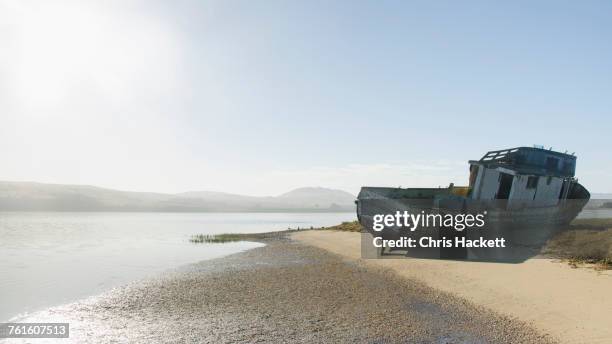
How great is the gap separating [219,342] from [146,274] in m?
14.1

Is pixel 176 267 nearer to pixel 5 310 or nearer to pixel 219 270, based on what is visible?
pixel 219 270

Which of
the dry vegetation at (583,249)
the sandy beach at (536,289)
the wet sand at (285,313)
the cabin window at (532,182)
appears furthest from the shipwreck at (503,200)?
the wet sand at (285,313)

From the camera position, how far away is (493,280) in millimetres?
18156

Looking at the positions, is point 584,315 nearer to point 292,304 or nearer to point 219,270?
point 292,304

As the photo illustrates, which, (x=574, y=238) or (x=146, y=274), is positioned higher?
(x=574, y=238)

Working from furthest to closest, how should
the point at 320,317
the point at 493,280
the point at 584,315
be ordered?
the point at 493,280, the point at 320,317, the point at 584,315

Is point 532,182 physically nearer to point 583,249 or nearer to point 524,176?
point 524,176

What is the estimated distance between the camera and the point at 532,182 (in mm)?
32031

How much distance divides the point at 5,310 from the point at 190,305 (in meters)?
7.10

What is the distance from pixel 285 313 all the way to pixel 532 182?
25672 millimetres

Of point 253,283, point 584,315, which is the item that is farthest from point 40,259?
point 584,315

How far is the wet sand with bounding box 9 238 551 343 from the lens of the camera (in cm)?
1169

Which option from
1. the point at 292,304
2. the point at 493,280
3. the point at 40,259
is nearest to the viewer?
the point at 292,304

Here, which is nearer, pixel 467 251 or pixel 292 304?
pixel 292 304
